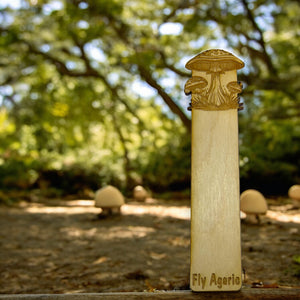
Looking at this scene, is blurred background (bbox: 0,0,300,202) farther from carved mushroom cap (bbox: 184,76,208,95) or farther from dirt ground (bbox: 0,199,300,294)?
carved mushroom cap (bbox: 184,76,208,95)

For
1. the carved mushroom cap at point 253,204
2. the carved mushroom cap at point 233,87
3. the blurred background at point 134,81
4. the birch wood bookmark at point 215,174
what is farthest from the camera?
the blurred background at point 134,81

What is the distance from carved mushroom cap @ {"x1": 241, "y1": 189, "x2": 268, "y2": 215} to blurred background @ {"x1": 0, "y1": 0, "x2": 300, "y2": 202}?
2.86m

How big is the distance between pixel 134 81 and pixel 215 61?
1124 cm

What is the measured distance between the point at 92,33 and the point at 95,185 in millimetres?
6009

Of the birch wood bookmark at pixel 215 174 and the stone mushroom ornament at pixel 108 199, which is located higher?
the birch wood bookmark at pixel 215 174

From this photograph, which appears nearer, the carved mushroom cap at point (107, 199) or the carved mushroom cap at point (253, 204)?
the carved mushroom cap at point (253, 204)

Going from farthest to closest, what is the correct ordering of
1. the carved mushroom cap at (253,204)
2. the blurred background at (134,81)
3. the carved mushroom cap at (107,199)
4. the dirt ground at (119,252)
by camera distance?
the blurred background at (134,81) < the carved mushroom cap at (107,199) < the carved mushroom cap at (253,204) < the dirt ground at (119,252)

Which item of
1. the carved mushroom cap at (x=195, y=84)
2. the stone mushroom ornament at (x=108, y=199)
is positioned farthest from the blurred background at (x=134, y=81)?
the carved mushroom cap at (x=195, y=84)

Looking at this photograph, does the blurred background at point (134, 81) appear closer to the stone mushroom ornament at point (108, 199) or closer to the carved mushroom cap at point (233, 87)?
the stone mushroom ornament at point (108, 199)

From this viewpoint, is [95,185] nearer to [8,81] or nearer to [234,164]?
[8,81]

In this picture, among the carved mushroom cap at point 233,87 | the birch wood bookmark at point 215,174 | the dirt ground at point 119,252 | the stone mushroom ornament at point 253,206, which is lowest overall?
the dirt ground at point 119,252

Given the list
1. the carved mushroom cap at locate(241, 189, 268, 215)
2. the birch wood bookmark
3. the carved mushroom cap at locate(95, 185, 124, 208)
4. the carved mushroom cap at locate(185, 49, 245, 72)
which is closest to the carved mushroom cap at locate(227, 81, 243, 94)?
the birch wood bookmark

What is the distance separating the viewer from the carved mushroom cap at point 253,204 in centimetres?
614

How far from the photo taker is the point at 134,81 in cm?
1327
